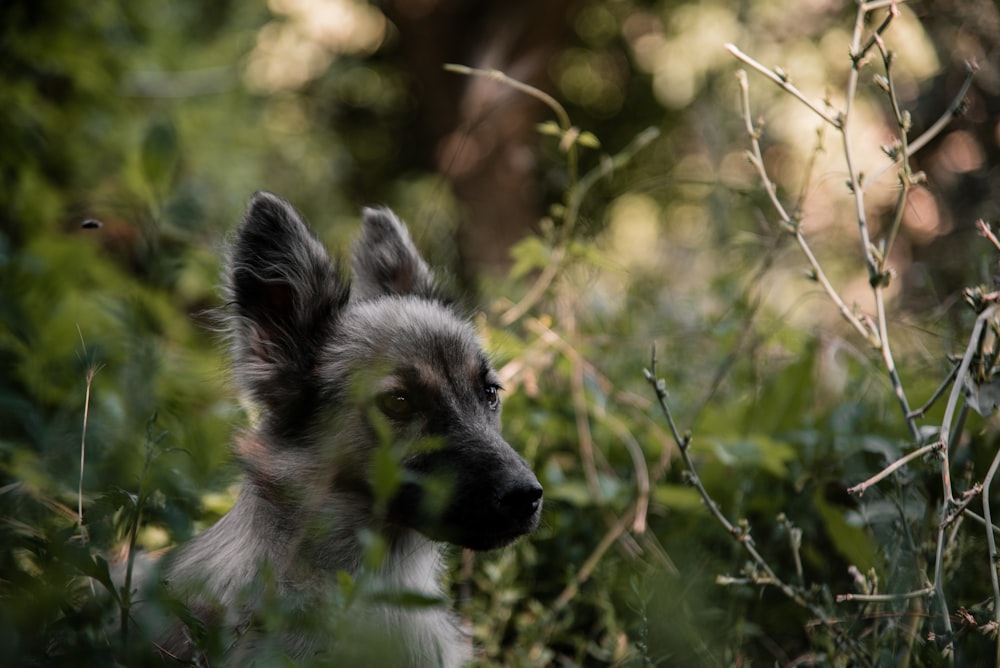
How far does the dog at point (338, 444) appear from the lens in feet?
8.79

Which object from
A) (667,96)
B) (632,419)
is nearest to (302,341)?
(632,419)

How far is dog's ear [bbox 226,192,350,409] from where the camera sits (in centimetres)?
304

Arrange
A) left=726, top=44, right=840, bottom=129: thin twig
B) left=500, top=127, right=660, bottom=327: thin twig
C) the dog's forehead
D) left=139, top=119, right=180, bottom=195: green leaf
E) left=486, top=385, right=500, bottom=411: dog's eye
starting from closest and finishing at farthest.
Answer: left=139, top=119, right=180, bottom=195: green leaf < left=726, top=44, right=840, bottom=129: thin twig < the dog's forehead < left=486, top=385, right=500, bottom=411: dog's eye < left=500, top=127, right=660, bottom=327: thin twig

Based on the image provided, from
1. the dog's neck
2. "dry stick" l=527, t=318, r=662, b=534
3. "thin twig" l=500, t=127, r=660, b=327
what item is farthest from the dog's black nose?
"thin twig" l=500, t=127, r=660, b=327

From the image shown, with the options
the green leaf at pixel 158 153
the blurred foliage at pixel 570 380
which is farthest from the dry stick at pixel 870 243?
the green leaf at pixel 158 153

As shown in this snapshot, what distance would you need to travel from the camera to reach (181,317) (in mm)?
7090

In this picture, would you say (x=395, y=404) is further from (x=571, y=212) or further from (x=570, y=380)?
(x=570, y=380)

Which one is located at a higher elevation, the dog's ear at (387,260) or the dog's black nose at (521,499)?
the dog's black nose at (521,499)

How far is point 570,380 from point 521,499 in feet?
6.27

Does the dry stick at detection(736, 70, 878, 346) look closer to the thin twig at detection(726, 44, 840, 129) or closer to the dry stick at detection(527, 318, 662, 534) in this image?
the thin twig at detection(726, 44, 840, 129)

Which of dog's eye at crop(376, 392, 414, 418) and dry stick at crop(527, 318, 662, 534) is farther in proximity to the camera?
dry stick at crop(527, 318, 662, 534)

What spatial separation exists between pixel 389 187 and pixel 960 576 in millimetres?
13234

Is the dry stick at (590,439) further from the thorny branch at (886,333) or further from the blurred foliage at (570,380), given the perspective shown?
the thorny branch at (886,333)

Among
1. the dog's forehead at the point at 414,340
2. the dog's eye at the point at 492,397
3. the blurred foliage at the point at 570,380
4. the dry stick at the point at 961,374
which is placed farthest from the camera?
the dog's eye at the point at 492,397
